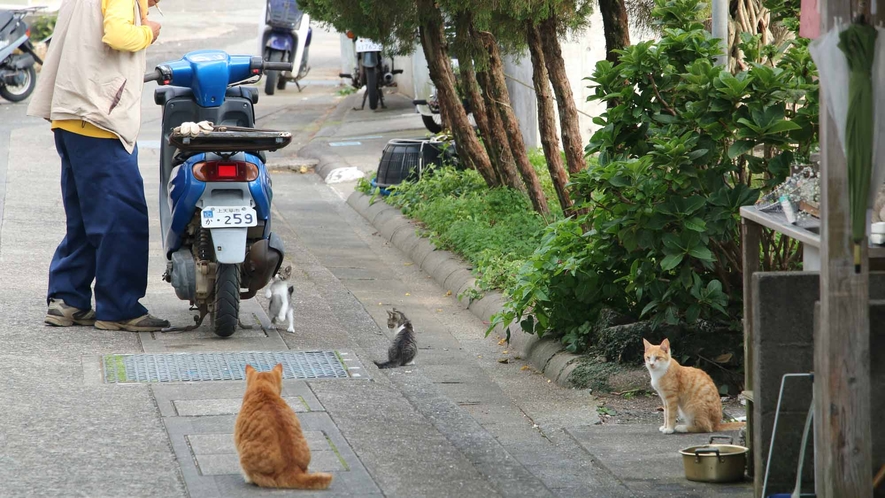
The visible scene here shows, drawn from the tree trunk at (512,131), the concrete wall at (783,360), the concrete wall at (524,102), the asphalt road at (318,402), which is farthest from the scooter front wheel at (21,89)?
the concrete wall at (783,360)

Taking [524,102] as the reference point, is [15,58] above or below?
above

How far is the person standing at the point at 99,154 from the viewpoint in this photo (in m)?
6.15

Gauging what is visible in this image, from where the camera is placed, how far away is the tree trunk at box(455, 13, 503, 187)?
9.51 meters

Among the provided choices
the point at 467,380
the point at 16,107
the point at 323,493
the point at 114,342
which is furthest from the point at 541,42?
the point at 16,107

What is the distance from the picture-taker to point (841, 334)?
354 cm

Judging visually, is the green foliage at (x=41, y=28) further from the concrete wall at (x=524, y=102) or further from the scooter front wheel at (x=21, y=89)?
the concrete wall at (x=524, y=102)

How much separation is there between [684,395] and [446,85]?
19.1 ft

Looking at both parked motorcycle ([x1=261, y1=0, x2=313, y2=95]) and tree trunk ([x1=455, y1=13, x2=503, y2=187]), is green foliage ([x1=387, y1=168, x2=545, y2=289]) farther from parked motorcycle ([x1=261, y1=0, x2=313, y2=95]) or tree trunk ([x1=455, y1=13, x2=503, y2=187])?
parked motorcycle ([x1=261, y1=0, x2=313, y2=95])

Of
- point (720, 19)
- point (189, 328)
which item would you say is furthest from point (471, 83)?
point (189, 328)

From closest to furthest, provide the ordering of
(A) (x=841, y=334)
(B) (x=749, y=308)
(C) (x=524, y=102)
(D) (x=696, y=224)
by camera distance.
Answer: (A) (x=841, y=334) → (B) (x=749, y=308) → (D) (x=696, y=224) → (C) (x=524, y=102)

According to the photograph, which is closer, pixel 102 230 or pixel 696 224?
pixel 696 224

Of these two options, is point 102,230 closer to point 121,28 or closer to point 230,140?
point 230,140

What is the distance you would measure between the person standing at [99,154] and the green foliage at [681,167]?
2.48 m

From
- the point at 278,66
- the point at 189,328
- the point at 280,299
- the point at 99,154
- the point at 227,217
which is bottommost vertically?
the point at 189,328
